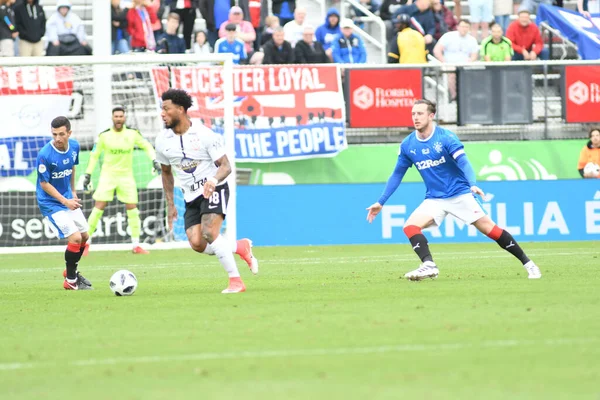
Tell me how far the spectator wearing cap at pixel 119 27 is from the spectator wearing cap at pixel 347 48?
438 centimetres

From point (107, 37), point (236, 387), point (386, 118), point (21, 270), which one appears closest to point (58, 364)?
point (236, 387)

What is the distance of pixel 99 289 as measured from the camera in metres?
14.1

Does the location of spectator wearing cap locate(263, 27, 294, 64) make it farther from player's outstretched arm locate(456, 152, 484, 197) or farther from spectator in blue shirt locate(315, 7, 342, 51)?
player's outstretched arm locate(456, 152, 484, 197)

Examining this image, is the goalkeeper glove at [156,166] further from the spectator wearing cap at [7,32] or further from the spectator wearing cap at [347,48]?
the spectator wearing cap at [347,48]

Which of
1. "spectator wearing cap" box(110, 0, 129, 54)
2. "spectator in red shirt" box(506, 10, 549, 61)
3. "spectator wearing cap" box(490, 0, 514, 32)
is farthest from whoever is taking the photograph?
"spectator wearing cap" box(490, 0, 514, 32)

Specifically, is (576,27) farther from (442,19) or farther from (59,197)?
(59,197)

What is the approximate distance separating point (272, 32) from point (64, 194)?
12076 millimetres

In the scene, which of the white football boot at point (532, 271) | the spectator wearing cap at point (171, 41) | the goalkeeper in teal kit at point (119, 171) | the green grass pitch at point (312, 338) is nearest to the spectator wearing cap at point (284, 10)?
the spectator wearing cap at point (171, 41)

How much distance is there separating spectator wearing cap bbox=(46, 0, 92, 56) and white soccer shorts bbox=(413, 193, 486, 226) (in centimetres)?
1311

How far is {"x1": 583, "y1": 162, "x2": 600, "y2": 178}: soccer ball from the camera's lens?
78.8 feet

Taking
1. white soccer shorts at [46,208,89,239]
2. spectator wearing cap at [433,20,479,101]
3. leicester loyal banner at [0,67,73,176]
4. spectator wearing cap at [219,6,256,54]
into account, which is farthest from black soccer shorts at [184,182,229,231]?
spectator wearing cap at [433,20,479,101]

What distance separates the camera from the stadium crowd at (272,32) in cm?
2511

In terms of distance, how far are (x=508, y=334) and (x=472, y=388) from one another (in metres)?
2.17

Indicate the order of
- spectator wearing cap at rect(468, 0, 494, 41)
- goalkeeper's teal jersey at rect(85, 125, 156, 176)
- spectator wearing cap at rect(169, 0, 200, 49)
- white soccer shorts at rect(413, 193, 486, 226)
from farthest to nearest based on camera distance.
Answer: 1. spectator wearing cap at rect(468, 0, 494, 41)
2. spectator wearing cap at rect(169, 0, 200, 49)
3. goalkeeper's teal jersey at rect(85, 125, 156, 176)
4. white soccer shorts at rect(413, 193, 486, 226)
